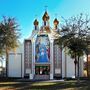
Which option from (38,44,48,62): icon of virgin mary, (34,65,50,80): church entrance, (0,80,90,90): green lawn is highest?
(38,44,48,62): icon of virgin mary

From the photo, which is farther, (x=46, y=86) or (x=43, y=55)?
(x=43, y=55)

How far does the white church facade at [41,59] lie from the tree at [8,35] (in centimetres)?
1276

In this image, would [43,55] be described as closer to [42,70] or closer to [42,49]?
[42,49]

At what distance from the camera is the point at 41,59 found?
213ft

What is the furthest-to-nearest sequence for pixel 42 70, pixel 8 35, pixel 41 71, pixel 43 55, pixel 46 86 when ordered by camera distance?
pixel 42 70 → pixel 41 71 → pixel 43 55 → pixel 8 35 → pixel 46 86

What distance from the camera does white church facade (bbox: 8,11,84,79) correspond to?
64.8 meters

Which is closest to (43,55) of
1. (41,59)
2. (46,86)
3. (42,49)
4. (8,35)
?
(41,59)

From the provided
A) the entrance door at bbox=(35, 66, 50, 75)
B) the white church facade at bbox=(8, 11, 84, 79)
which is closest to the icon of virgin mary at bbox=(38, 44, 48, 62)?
the white church facade at bbox=(8, 11, 84, 79)

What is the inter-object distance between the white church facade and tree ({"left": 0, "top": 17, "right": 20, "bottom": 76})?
41.9 feet

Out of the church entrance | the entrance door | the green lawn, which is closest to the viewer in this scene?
the green lawn

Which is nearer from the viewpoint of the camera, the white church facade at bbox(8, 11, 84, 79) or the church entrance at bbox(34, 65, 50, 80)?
the white church facade at bbox(8, 11, 84, 79)

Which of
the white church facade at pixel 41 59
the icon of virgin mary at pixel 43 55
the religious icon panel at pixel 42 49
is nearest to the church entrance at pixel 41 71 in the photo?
the white church facade at pixel 41 59

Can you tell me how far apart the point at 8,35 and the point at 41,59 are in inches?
621

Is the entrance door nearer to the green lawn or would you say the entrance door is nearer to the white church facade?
the white church facade
